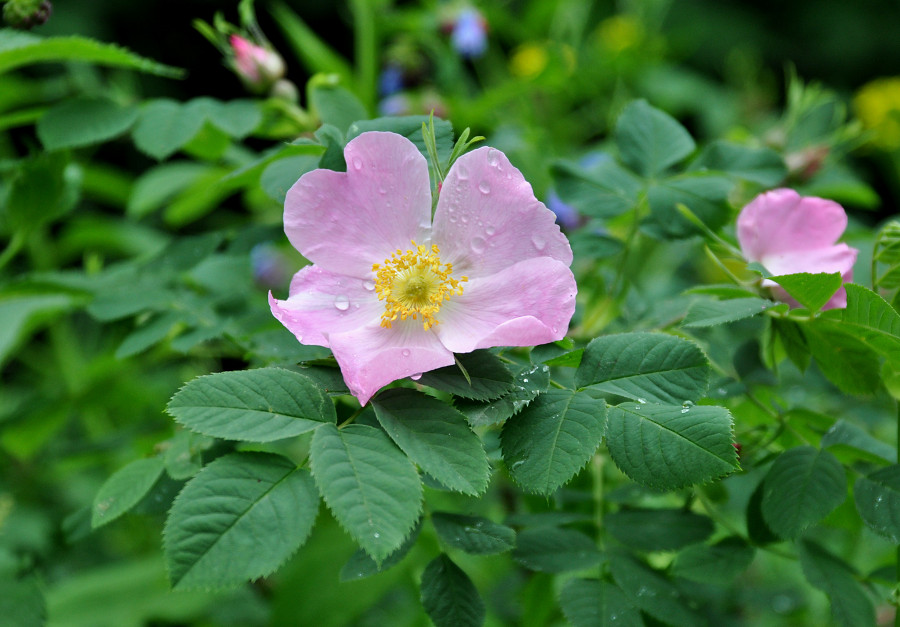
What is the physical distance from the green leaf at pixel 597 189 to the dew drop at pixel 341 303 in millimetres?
268

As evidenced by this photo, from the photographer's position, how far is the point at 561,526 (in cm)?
63

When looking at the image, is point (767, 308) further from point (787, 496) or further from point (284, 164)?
point (284, 164)

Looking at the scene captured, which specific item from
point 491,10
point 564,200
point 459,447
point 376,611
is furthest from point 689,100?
point 459,447

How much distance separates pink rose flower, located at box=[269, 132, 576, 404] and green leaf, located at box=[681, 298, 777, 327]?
0.33ft

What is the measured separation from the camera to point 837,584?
555 millimetres

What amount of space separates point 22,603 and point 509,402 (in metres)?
0.45

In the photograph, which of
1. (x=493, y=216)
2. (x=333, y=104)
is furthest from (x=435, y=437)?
(x=333, y=104)

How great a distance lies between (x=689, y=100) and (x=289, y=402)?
1636 mm

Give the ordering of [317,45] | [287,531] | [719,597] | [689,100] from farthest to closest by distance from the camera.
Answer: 1. [689,100]
2. [317,45]
3. [719,597]
4. [287,531]

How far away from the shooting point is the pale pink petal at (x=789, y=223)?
23.0 inches

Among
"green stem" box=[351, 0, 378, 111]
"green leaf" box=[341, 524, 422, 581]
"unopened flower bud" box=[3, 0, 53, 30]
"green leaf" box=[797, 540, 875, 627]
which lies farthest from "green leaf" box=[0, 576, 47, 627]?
"green stem" box=[351, 0, 378, 111]

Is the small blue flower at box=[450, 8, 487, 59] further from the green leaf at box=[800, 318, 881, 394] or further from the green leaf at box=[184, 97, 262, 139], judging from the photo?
the green leaf at box=[800, 318, 881, 394]

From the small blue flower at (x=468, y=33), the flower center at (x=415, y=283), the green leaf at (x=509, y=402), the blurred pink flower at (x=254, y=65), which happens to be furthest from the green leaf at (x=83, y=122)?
the small blue flower at (x=468, y=33)

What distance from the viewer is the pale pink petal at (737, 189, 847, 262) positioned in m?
0.58
